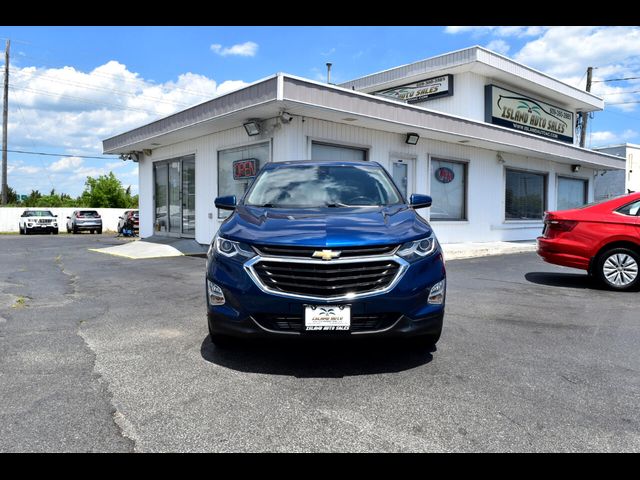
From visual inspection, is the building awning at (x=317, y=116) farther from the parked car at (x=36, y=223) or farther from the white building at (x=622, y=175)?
the parked car at (x=36, y=223)

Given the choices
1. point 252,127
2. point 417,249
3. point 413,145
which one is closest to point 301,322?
point 417,249

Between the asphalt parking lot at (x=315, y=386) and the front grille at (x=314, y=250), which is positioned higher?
the front grille at (x=314, y=250)

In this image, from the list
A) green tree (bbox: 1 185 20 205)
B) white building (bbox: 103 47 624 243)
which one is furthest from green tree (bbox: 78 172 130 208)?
white building (bbox: 103 47 624 243)

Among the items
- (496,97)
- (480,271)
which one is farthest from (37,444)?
(496,97)

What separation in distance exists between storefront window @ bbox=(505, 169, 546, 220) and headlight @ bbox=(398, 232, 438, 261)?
1475 cm

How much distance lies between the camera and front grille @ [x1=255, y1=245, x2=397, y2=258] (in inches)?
134

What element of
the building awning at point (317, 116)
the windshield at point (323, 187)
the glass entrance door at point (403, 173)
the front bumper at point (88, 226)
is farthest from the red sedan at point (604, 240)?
the front bumper at point (88, 226)

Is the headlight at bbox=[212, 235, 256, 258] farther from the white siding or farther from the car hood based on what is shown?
the white siding

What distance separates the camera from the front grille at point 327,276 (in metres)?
3.39

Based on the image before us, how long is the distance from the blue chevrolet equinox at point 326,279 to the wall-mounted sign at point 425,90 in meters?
15.7

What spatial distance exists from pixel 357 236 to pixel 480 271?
711cm

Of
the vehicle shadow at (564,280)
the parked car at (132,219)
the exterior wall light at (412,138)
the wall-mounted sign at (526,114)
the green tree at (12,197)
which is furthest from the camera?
the green tree at (12,197)

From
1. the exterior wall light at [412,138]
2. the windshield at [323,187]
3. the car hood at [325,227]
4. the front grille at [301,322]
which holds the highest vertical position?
the exterior wall light at [412,138]
